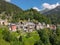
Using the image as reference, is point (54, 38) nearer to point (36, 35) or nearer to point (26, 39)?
point (36, 35)

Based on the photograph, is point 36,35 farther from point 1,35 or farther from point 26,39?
point 1,35

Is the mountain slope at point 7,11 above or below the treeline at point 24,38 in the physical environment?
above

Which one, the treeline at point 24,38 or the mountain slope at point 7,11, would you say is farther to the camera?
the mountain slope at point 7,11

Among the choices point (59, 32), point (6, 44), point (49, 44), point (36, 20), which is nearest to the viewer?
point (6, 44)

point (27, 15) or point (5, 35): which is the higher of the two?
point (27, 15)

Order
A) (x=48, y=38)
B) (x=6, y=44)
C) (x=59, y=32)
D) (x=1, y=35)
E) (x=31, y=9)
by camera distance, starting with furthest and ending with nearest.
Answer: (x=31, y=9), (x=59, y=32), (x=48, y=38), (x=1, y=35), (x=6, y=44)

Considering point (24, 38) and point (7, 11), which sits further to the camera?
point (7, 11)

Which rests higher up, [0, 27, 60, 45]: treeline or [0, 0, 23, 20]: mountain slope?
[0, 0, 23, 20]: mountain slope

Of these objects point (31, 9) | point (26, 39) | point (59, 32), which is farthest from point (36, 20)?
point (26, 39)

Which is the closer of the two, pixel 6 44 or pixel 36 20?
pixel 6 44

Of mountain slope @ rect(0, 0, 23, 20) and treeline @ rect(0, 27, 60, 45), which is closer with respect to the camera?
treeline @ rect(0, 27, 60, 45)

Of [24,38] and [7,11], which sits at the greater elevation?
[7,11]
